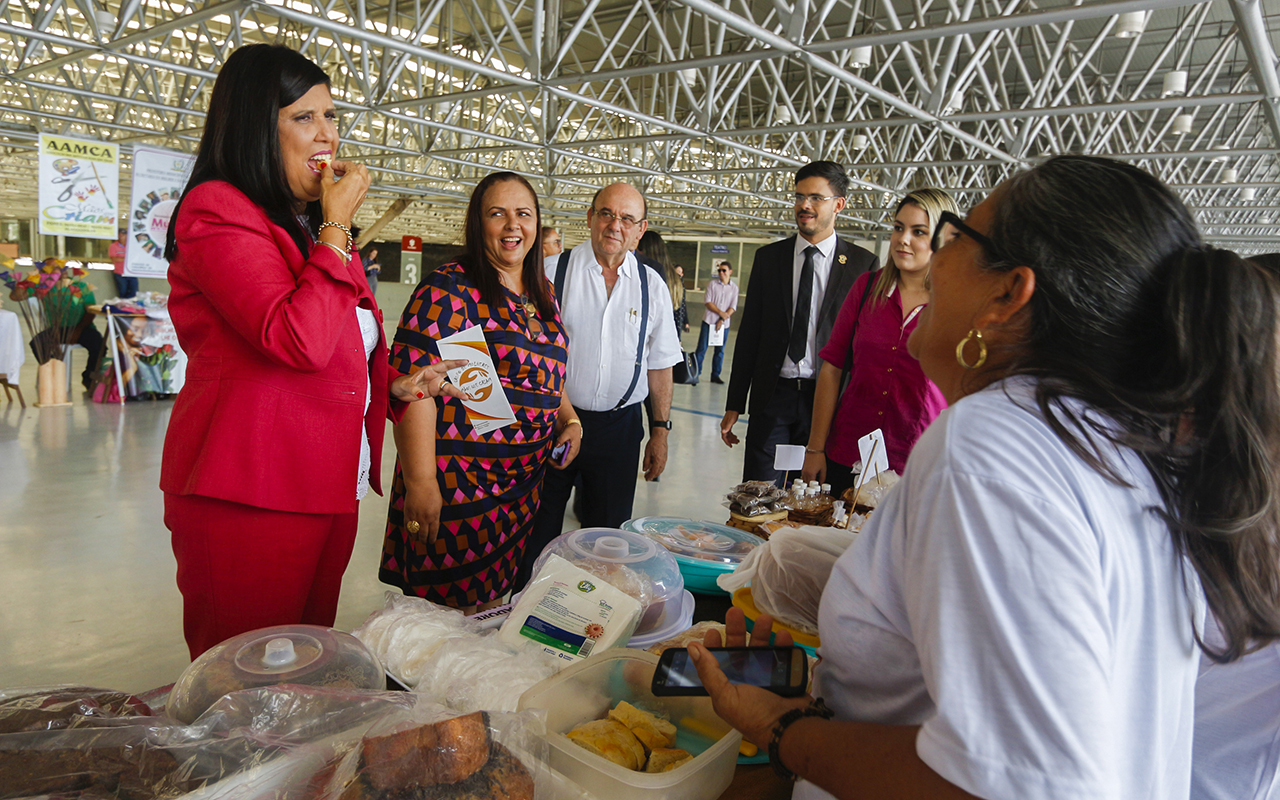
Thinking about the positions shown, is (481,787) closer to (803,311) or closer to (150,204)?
(803,311)

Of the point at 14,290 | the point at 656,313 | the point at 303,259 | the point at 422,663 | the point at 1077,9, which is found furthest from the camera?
the point at 14,290

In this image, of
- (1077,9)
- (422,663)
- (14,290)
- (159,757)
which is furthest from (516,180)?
(14,290)

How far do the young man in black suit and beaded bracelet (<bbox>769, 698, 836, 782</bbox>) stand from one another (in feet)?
8.06

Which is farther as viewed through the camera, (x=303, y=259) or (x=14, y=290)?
(x=14, y=290)

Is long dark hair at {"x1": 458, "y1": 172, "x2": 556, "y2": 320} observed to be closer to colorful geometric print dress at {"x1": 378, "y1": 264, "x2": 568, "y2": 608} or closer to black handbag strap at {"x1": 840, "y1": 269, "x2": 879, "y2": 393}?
colorful geometric print dress at {"x1": 378, "y1": 264, "x2": 568, "y2": 608}

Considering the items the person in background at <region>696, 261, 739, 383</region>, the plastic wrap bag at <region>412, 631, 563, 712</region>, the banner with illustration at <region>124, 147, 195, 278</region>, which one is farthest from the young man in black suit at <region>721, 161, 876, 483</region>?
the person in background at <region>696, 261, 739, 383</region>

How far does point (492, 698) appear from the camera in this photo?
101 centimetres

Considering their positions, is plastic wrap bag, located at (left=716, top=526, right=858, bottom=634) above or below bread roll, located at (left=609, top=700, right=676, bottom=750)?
above

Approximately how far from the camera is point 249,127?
140 centimetres

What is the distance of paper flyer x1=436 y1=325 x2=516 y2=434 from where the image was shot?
2.03 metres

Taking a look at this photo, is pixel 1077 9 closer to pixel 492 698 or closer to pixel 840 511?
pixel 840 511

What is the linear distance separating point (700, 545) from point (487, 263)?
102cm

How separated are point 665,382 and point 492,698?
2172mm

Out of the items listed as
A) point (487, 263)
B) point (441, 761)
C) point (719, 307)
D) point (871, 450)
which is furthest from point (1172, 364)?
point (719, 307)
